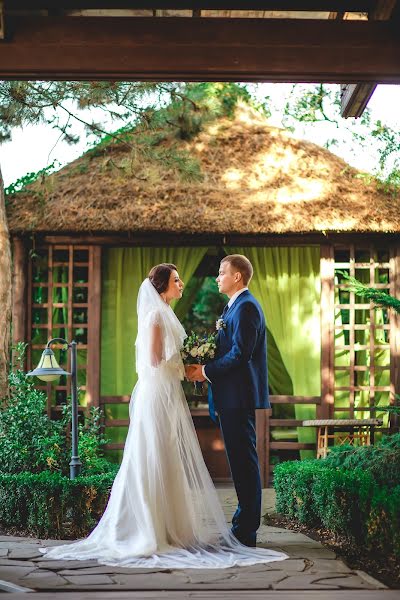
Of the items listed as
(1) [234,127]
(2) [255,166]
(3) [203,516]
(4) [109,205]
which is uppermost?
(1) [234,127]

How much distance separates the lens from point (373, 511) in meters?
5.11

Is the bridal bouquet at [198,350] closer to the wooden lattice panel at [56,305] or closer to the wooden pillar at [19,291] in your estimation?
the wooden lattice panel at [56,305]

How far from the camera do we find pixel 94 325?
968 centimetres

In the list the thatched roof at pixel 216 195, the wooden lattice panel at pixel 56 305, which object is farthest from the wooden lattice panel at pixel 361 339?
the wooden lattice panel at pixel 56 305

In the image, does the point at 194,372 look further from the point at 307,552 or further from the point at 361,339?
the point at 361,339

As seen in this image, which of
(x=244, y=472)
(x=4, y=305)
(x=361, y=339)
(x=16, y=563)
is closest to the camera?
(x=16, y=563)

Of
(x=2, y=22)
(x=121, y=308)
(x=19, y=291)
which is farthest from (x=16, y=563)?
(x=121, y=308)

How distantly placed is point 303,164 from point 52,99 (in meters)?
3.37

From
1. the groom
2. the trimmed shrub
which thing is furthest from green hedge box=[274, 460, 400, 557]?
the groom

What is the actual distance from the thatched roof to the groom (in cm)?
367

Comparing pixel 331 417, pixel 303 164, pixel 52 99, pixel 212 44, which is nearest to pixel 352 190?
pixel 303 164

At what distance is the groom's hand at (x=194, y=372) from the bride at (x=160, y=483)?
58 mm

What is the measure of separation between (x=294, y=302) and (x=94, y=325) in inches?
97.5

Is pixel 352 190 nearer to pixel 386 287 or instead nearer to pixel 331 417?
pixel 386 287
